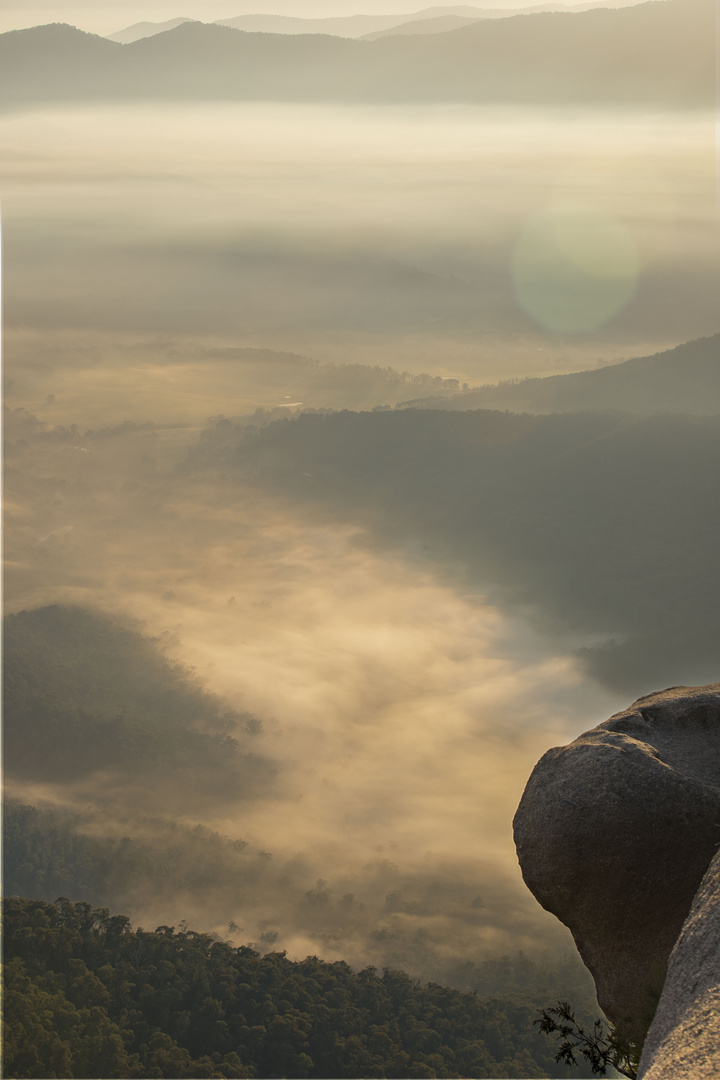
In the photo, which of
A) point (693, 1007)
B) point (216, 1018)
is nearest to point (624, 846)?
point (693, 1007)

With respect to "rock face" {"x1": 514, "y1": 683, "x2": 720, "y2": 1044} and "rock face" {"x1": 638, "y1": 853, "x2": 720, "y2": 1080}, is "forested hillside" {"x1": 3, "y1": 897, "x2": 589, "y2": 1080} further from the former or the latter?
"rock face" {"x1": 638, "y1": 853, "x2": 720, "y2": 1080}

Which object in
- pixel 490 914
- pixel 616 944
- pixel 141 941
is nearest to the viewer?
pixel 616 944

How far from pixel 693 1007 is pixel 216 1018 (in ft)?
280

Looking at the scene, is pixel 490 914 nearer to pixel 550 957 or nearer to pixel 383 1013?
pixel 550 957

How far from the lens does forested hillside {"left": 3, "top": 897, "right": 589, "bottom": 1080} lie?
81062mm

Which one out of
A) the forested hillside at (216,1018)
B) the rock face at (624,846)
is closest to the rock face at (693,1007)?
the rock face at (624,846)

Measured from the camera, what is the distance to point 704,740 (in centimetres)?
2058

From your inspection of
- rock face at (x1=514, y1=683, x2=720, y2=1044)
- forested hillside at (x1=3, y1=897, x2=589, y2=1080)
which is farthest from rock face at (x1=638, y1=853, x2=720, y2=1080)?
forested hillside at (x1=3, y1=897, x2=589, y2=1080)

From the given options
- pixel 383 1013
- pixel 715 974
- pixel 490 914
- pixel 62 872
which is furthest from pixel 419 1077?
pixel 62 872

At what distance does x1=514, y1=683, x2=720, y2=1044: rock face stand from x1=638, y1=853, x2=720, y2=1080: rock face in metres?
2.82

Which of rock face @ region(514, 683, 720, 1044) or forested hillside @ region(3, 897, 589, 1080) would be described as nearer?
rock face @ region(514, 683, 720, 1044)

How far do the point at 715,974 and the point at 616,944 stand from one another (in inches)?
283

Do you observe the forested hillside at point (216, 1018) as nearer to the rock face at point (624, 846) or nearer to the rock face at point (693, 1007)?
the rock face at point (624, 846)

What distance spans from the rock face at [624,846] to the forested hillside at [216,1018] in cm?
6864
